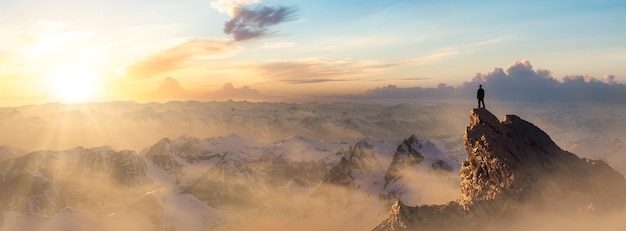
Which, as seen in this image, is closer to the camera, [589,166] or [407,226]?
[407,226]

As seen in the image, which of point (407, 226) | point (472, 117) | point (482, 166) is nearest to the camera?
point (407, 226)

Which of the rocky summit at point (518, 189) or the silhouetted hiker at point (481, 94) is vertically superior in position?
the silhouetted hiker at point (481, 94)

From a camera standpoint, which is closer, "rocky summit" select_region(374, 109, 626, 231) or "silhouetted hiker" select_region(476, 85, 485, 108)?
"rocky summit" select_region(374, 109, 626, 231)

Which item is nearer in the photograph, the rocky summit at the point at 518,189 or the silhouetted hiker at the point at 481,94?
the rocky summit at the point at 518,189

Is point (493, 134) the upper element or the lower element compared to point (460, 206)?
upper

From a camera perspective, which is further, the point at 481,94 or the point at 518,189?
the point at 481,94

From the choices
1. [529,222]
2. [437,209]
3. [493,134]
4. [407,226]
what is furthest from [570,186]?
[407,226]

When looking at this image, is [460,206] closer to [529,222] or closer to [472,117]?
[529,222]

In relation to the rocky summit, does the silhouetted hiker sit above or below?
above
